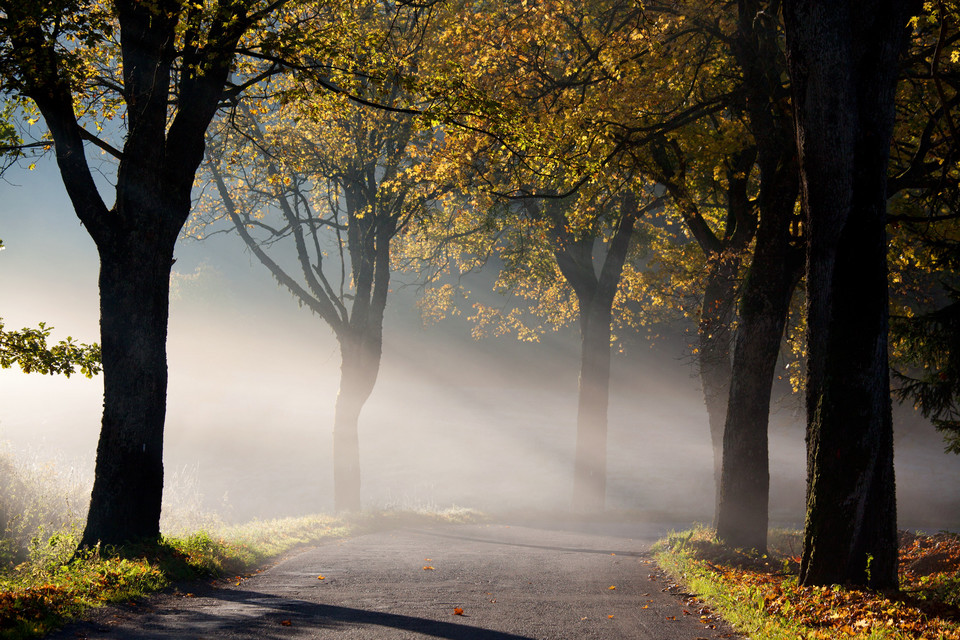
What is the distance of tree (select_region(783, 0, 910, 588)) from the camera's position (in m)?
6.86

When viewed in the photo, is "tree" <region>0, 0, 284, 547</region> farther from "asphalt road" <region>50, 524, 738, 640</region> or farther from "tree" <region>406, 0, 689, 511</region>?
"tree" <region>406, 0, 689, 511</region>

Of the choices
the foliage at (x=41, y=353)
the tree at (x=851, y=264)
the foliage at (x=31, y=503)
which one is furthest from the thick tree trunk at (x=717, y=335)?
the foliage at (x=31, y=503)

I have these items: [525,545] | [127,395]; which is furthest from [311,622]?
[525,545]

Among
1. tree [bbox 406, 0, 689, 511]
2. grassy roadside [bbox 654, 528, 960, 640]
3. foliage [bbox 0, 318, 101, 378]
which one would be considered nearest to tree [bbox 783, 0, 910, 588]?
grassy roadside [bbox 654, 528, 960, 640]

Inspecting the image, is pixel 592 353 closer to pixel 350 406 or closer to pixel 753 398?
pixel 350 406

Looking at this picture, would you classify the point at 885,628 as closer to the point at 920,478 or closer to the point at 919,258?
the point at 919,258

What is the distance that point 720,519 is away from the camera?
1170 cm

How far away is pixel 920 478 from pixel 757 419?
20791 millimetres

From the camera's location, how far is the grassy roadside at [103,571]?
221 inches

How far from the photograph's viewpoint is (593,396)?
2098cm

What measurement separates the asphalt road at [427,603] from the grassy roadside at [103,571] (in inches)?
10.2

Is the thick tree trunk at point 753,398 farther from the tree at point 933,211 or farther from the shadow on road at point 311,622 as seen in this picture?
the shadow on road at point 311,622

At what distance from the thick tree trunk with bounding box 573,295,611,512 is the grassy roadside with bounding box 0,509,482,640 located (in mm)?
10532

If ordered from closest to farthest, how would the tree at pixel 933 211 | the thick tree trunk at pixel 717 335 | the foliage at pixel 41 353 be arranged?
the foliage at pixel 41 353
the tree at pixel 933 211
the thick tree trunk at pixel 717 335
